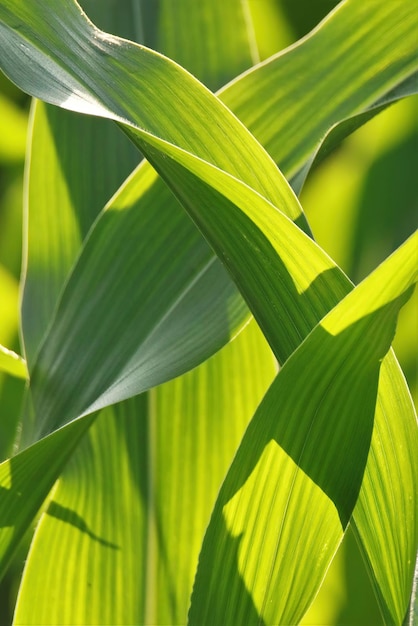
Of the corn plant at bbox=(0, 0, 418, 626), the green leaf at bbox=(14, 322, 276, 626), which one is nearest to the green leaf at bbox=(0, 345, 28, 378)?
the corn plant at bbox=(0, 0, 418, 626)

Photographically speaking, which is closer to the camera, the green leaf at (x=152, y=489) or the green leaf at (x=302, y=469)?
the green leaf at (x=302, y=469)

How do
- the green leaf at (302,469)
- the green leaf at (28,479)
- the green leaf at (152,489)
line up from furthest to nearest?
the green leaf at (152,489), the green leaf at (28,479), the green leaf at (302,469)

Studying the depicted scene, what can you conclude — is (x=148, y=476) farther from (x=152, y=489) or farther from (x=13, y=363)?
(x=13, y=363)

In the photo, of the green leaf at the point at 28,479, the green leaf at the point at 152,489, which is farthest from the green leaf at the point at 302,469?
the green leaf at the point at 152,489

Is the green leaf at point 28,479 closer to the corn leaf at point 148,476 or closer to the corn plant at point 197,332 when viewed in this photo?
the corn plant at point 197,332

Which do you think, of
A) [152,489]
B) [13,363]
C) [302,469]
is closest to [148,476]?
[152,489]

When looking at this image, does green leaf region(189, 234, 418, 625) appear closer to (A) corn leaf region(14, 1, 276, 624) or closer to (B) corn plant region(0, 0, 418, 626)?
(B) corn plant region(0, 0, 418, 626)

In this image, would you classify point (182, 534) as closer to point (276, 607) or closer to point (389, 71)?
point (276, 607)

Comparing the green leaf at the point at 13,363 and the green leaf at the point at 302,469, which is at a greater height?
the green leaf at the point at 13,363

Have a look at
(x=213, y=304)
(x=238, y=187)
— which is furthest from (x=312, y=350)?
(x=213, y=304)
